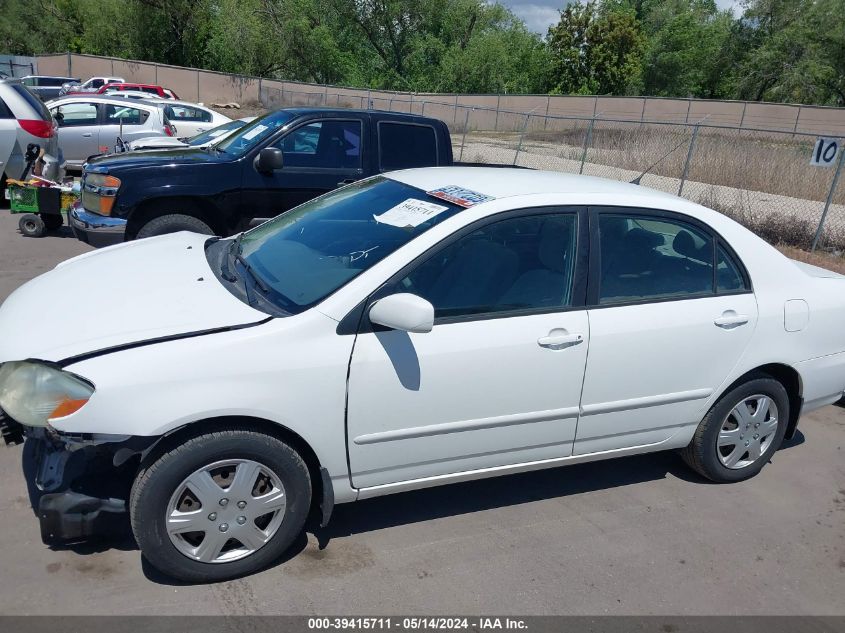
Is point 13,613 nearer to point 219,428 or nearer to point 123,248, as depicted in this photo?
point 219,428

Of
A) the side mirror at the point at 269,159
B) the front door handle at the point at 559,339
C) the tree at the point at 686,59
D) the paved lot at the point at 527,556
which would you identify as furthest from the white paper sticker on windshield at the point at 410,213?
the tree at the point at 686,59

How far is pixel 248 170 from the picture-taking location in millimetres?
7297

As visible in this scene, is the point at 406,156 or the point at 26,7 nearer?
the point at 406,156

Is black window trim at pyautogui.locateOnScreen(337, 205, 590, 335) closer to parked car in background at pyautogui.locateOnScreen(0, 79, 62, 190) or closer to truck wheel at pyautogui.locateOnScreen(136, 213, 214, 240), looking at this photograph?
truck wheel at pyautogui.locateOnScreen(136, 213, 214, 240)

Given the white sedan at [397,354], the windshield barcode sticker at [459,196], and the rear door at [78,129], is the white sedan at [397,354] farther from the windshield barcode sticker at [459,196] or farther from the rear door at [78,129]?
the rear door at [78,129]

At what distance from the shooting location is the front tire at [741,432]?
13.5ft

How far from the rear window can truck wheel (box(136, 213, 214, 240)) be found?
4.46 m

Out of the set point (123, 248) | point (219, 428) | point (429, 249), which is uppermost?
point (429, 249)

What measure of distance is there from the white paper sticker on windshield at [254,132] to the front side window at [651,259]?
488 centimetres

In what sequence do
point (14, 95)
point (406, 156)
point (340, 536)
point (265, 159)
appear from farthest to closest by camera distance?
point (14, 95)
point (406, 156)
point (265, 159)
point (340, 536)

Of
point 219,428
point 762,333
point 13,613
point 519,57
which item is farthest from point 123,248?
point 519,57

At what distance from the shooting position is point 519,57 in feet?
183

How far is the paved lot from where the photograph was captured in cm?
305

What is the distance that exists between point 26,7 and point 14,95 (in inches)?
2062
